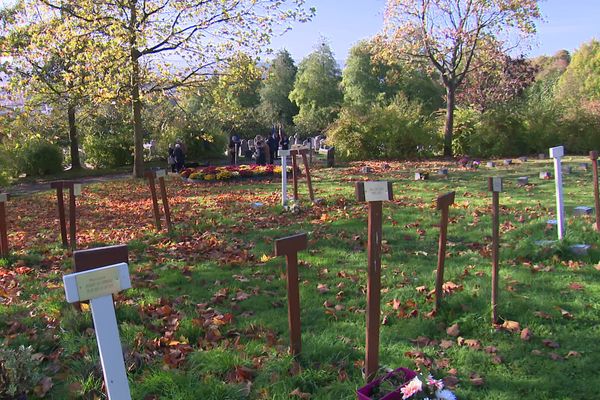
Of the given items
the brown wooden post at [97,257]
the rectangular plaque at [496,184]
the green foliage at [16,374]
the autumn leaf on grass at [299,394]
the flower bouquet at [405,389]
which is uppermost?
the rectangular plaque at [496,184]

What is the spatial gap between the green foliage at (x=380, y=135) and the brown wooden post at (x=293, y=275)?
18601mm

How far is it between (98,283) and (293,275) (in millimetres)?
1588

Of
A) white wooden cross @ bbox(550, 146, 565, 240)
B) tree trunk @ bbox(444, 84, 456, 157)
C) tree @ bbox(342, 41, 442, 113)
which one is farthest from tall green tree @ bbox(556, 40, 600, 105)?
white wooden cross @ bbox(550, 146, 565, 240)

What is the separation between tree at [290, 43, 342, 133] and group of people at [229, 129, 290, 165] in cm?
2057

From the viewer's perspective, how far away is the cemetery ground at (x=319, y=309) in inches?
136

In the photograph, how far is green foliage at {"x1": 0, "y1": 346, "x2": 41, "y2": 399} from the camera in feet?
10.6

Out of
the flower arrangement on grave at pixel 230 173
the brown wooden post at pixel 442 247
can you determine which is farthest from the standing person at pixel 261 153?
the brown wooden post at pixel 442 247

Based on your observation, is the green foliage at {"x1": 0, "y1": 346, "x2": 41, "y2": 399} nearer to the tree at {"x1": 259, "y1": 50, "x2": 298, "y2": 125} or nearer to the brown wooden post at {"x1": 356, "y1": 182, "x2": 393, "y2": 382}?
the brown wooden post at {"x1": 356, "y1": 182, "x2": 393, "y2": 382}

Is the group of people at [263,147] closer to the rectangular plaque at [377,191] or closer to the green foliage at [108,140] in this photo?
the green foliage at [108,140]

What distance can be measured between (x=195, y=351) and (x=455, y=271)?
3072mm

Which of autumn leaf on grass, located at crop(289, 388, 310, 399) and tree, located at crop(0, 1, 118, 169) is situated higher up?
tree, located at crop(0, 1, 118, 169)

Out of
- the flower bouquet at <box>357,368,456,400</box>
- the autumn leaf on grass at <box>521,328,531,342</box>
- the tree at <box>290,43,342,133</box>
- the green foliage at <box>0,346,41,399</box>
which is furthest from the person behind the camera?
the tree at <box>290,43,342,133</box>

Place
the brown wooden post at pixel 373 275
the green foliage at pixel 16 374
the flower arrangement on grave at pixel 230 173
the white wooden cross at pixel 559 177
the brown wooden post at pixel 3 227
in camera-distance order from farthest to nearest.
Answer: the flower arrangement on grave at pixel 230 173, the brown wooden post at pixel 3 227, the white wooden cross at pixel 559 177, the brown wooden post at pixel 373 275, the green foliage at pixel 16 374

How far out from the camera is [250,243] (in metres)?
7.46
